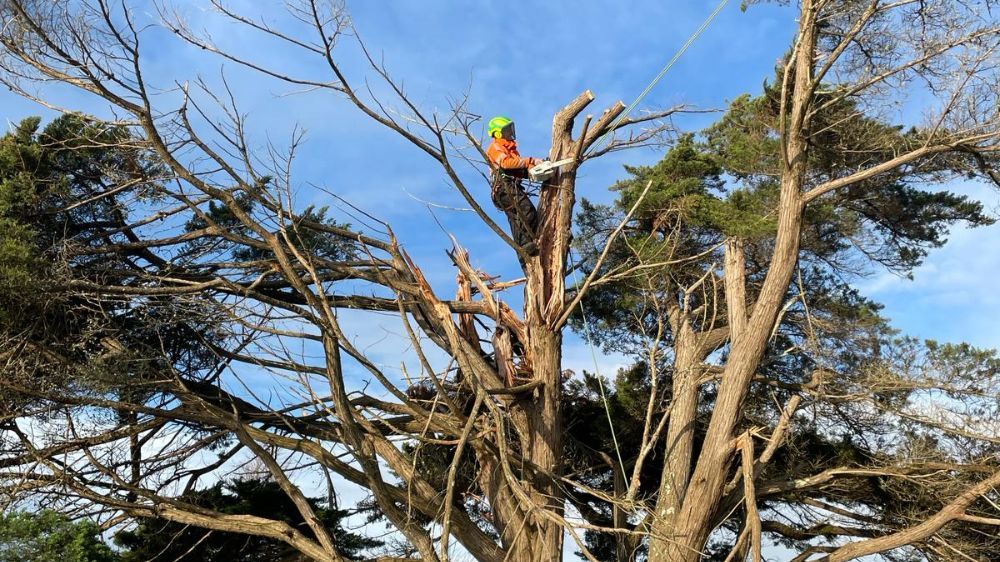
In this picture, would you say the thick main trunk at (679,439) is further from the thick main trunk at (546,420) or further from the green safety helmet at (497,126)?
the green safety helmet at (497,126)

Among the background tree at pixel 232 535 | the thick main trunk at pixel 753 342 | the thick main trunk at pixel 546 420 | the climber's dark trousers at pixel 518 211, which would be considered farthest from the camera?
the background tree at pixel 232 535

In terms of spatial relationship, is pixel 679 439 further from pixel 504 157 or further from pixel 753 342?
pixel 504 157

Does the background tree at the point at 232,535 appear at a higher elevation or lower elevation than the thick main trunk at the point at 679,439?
lower

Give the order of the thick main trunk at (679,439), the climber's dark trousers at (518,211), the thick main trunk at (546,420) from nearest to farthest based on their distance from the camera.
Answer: the thick main trunk at (546,420) → the climber's dark trousers at (518,211) → the thick main trunk at (679,439)

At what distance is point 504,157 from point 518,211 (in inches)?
18.8

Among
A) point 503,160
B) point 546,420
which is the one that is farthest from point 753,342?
point 503,160

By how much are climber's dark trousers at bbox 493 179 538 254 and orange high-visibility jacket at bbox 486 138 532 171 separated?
0.14 meters

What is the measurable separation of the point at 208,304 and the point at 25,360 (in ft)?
4.86

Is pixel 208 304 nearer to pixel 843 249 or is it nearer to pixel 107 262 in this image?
pixel 107 262

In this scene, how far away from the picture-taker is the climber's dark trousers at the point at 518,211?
→ 7758 millimetres

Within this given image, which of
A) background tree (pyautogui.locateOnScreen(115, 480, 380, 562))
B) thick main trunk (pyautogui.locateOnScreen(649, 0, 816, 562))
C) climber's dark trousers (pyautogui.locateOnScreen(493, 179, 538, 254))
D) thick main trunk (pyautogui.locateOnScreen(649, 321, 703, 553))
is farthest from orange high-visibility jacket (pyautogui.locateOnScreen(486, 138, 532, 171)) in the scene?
background tree (pyautogui.locateOnScreen(115, 480, 380, 562))

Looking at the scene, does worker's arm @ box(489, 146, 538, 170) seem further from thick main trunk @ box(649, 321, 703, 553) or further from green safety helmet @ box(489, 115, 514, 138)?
thick main trunk @ box(649, 321, 703, 553)

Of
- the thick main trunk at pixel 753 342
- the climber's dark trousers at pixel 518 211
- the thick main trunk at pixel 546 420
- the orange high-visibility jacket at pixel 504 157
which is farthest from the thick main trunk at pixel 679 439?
the orange high-visibility jacket at pixel 504 157

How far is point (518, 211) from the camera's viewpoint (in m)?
7.76
